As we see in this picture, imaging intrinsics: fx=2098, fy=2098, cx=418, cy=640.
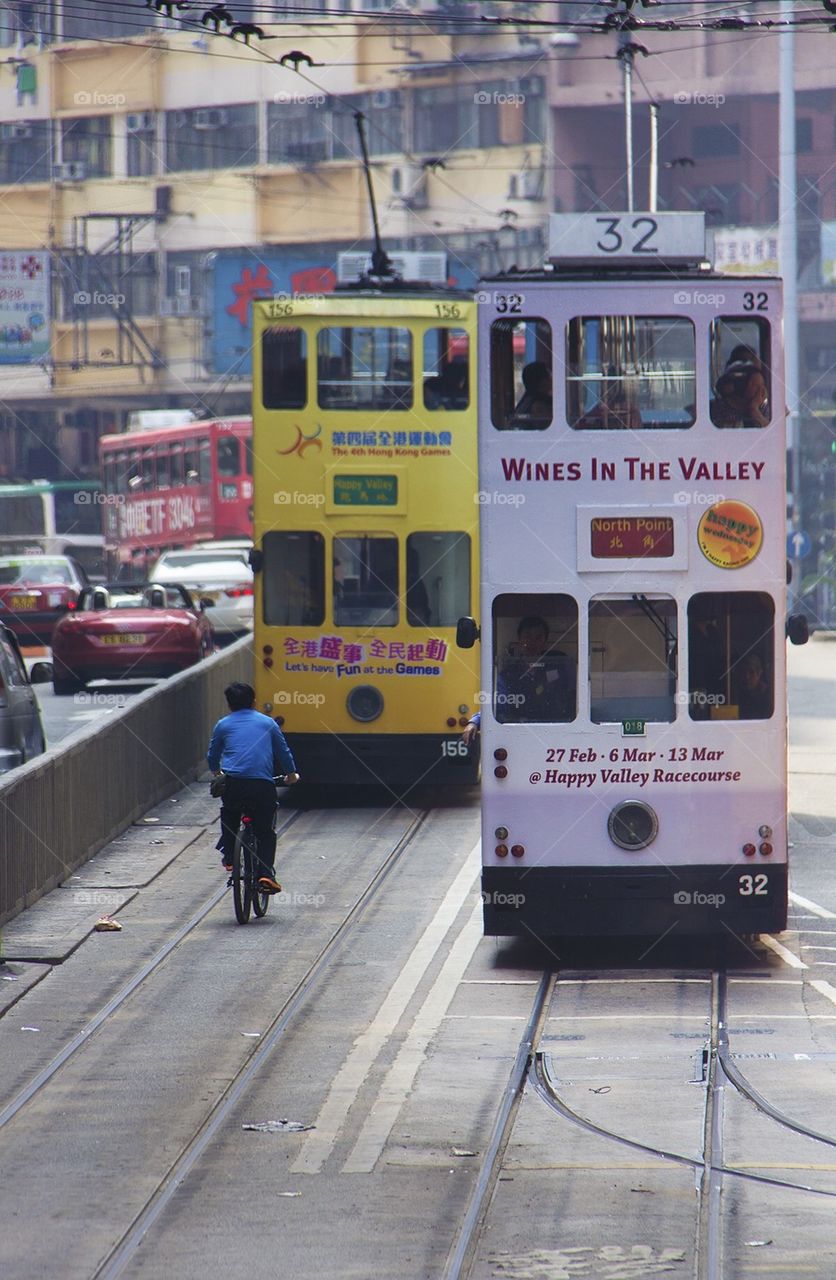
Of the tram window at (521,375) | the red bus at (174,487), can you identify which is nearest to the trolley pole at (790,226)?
the red bus at (174,487)

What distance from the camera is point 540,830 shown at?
1270 cm

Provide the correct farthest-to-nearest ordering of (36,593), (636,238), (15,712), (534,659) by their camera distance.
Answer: (36,593), (15,712), (636,238), (534,659)

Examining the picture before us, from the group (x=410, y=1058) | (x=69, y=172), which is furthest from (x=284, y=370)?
(x=69, y=172)

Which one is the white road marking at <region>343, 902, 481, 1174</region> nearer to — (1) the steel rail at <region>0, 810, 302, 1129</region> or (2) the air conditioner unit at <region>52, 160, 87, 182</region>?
(1) the steel rail at <region>0, 810, 302, 1129</region>

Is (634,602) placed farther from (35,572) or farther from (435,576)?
(35,572)

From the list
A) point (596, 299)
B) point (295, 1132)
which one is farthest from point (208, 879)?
point (295, 1132)

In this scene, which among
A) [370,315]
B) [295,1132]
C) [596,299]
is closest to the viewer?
[295,1132]

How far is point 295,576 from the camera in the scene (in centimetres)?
1994

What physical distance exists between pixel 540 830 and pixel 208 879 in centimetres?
446

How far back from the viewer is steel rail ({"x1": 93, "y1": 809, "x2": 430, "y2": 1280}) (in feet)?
24.4

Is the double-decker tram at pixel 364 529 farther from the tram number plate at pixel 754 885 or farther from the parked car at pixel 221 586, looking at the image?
the parked car at pixel 221 586

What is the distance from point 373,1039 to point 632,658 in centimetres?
303

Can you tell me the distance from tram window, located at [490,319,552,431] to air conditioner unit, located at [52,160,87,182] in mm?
56106

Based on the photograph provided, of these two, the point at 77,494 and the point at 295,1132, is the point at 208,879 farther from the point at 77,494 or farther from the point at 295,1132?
the point at 77,494
